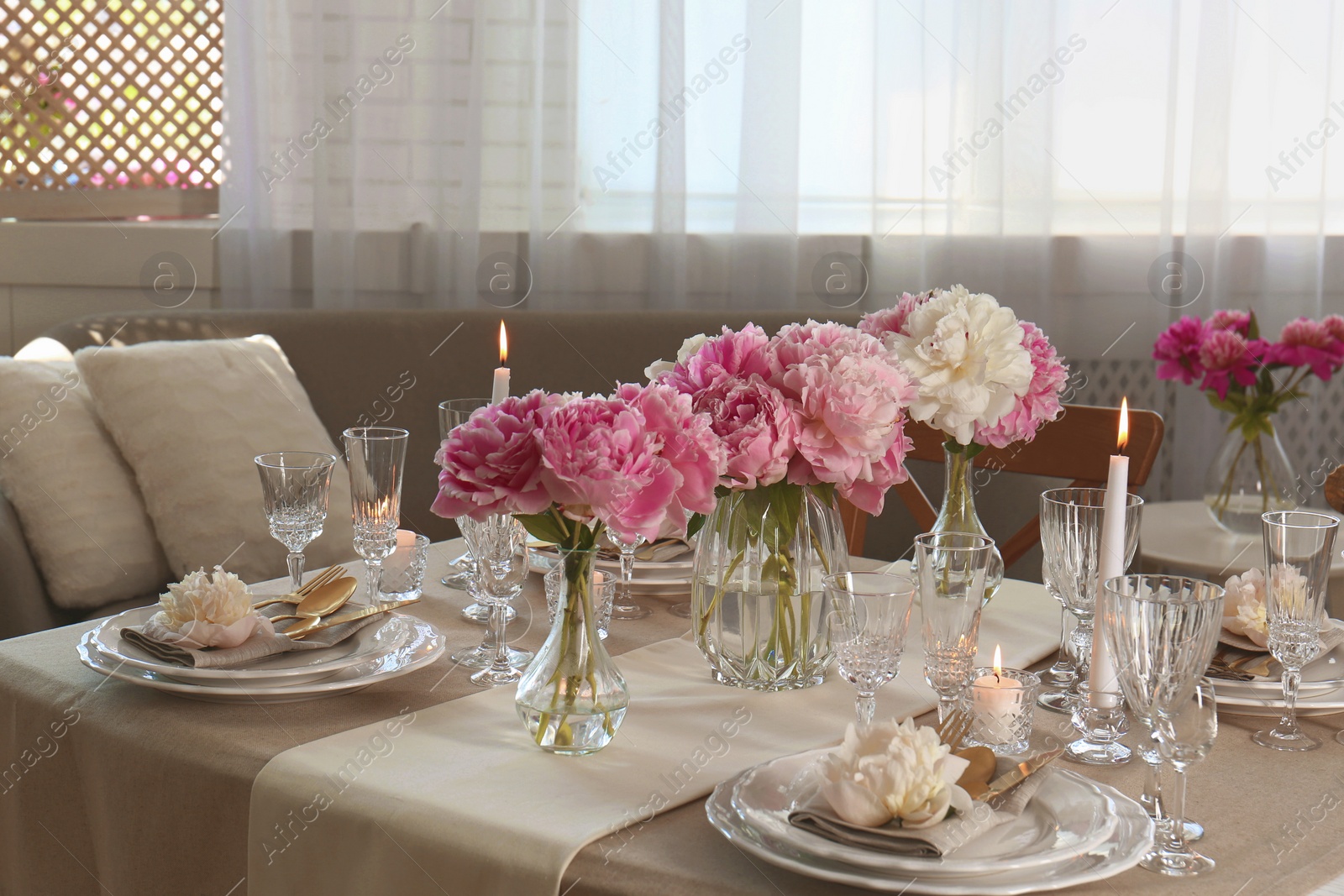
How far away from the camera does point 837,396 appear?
1066mm

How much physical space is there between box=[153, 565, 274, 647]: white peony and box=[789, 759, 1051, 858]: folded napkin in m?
0.56

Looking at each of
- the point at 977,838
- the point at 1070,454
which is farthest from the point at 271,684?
the point at 1070,454

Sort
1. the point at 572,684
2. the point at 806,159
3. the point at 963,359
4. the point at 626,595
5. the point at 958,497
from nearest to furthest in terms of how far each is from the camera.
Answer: the point at 572,684, the point at 963,359, the point at 958,497, the point at 626,595, the point at 806,159

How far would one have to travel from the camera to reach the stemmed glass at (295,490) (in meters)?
1.31

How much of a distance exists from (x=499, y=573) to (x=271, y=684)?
215 millimetres

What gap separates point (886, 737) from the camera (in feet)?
2.63

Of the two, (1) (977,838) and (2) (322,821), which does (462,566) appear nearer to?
(2) (322,821)

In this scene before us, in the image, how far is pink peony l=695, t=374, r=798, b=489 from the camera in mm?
1050

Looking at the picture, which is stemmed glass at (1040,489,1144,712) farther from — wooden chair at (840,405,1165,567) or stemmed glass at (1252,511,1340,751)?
wooden chair at (840,405,1165,567)

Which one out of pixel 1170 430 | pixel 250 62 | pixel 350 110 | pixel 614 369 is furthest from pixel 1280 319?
pixel 250 62

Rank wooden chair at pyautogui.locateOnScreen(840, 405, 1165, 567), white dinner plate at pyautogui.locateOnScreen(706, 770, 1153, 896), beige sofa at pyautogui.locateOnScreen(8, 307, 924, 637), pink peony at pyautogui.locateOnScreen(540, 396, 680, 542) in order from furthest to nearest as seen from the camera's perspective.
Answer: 1. beige sofa at pyautogui.locateOnScreen(8, 307, 924, 637)
2. wooden chair at pyautogui.locateOnScreen(840, 405, 1165, 567)
3. pink peony at pyautogui.locateOnScreen(540, 396, 680, 542)
4. white dinner plate at pyautogui.locateOnScreen(706, 770, 1153, 896)

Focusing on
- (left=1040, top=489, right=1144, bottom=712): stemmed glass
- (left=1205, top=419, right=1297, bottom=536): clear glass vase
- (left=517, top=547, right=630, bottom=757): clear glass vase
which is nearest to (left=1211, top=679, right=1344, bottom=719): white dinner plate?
(left=1040, top=489, right=1144, bottom=712): stemmed glass

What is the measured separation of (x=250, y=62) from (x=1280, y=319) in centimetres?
261

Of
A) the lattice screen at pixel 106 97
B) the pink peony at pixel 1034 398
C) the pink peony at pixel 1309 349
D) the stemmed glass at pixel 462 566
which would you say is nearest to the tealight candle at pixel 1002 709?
the pink peony at pixel 1034 398
